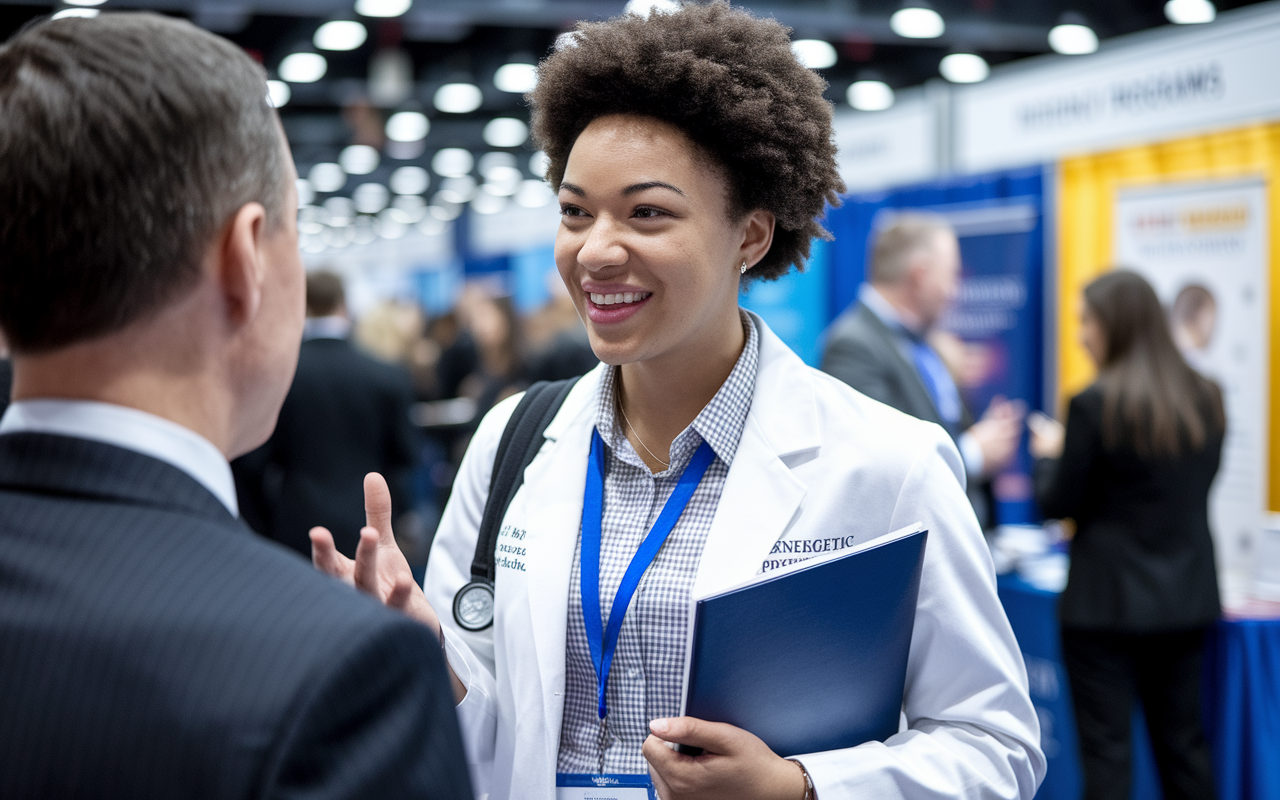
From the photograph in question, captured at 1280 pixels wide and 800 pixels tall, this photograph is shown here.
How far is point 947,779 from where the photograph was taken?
4.37 ft

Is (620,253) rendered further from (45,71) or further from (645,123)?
(45,71)

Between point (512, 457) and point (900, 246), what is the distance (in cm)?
278

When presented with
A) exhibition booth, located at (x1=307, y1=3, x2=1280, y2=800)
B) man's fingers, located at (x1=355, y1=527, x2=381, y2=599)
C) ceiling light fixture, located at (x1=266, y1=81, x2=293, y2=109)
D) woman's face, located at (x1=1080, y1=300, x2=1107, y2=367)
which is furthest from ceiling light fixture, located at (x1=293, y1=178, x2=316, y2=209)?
man's fingers, located at (x1=355, y1=527, x2=381, y2=599)

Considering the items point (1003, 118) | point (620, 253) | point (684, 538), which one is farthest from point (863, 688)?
point (1003, 118)

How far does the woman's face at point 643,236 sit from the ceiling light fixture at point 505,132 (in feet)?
34.3

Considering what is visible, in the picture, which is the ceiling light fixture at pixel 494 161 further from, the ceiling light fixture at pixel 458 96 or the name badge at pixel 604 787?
the name badge at pixel 604 787

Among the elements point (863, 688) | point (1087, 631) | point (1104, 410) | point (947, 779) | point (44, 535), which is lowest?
point (1087, 631)

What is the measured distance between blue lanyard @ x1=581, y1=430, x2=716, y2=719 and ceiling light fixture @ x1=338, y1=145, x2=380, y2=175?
477 inches

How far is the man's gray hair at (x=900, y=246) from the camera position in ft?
13.2

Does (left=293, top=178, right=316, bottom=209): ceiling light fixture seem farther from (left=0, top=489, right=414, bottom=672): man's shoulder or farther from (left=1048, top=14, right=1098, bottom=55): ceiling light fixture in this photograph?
(left=0, top=489, right=414, bottom=672): man's shoulder

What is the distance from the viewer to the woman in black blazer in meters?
3.33

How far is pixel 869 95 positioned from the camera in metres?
8.61

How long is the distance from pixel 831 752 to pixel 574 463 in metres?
0.54

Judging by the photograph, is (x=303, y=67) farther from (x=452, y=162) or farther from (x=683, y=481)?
(x=683, y=481)
